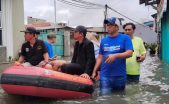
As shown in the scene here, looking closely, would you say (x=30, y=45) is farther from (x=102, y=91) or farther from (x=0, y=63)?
(x=0, y=63)

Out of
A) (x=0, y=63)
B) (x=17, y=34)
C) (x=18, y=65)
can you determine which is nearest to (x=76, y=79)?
(x=18, y=65)

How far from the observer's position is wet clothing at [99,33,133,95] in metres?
8.17

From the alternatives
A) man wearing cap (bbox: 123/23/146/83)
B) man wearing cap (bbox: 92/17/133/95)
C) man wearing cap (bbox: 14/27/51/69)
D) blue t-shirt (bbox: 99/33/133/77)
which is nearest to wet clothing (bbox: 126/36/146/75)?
man wearing cap (bbox: 123/23/146/83)

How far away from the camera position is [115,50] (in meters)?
8.20

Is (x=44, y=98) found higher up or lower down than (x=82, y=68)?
lower down

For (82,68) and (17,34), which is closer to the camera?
(82,68)

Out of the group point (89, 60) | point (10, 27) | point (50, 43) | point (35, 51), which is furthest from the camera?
point (10, 27)

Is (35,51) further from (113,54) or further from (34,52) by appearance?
(113,54)

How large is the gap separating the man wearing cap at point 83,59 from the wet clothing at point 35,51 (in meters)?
0.71

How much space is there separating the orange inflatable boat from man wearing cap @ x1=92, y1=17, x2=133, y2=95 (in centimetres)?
48

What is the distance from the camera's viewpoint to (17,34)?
20203mm

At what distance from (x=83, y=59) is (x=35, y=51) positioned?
1137 millimetres

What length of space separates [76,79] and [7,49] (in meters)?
11.5

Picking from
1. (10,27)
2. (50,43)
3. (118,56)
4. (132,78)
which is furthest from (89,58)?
(10,27)
